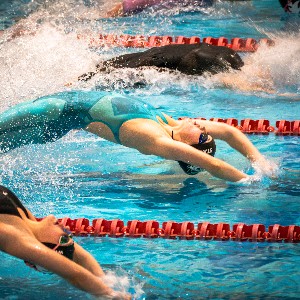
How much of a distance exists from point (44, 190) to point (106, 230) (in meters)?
0.85

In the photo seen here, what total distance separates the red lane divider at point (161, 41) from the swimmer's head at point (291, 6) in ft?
6.60

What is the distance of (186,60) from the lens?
26.2ft

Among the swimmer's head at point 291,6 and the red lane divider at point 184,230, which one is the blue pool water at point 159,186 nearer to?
the red lane divider at point 184,230

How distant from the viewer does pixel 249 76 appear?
7965 millimetres

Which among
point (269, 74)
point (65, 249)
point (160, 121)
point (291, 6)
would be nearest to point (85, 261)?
point (65, 249)

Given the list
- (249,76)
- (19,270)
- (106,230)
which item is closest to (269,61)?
(249,76)

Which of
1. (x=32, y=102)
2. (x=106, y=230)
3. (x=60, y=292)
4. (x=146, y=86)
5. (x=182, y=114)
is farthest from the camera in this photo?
(x=146, y=86)

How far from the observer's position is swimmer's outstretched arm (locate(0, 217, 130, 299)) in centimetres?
329

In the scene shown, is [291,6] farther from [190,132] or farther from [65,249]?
[65,249]

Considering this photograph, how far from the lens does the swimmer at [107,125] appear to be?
5.14 meters

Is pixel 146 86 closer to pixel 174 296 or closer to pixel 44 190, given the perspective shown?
pixel 44 190

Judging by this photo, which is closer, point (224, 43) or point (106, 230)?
point (106, 230)

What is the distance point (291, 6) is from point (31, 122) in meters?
7.09

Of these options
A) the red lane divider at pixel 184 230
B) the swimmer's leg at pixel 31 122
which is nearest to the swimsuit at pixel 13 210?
the red lane divider at pixel 184 230
